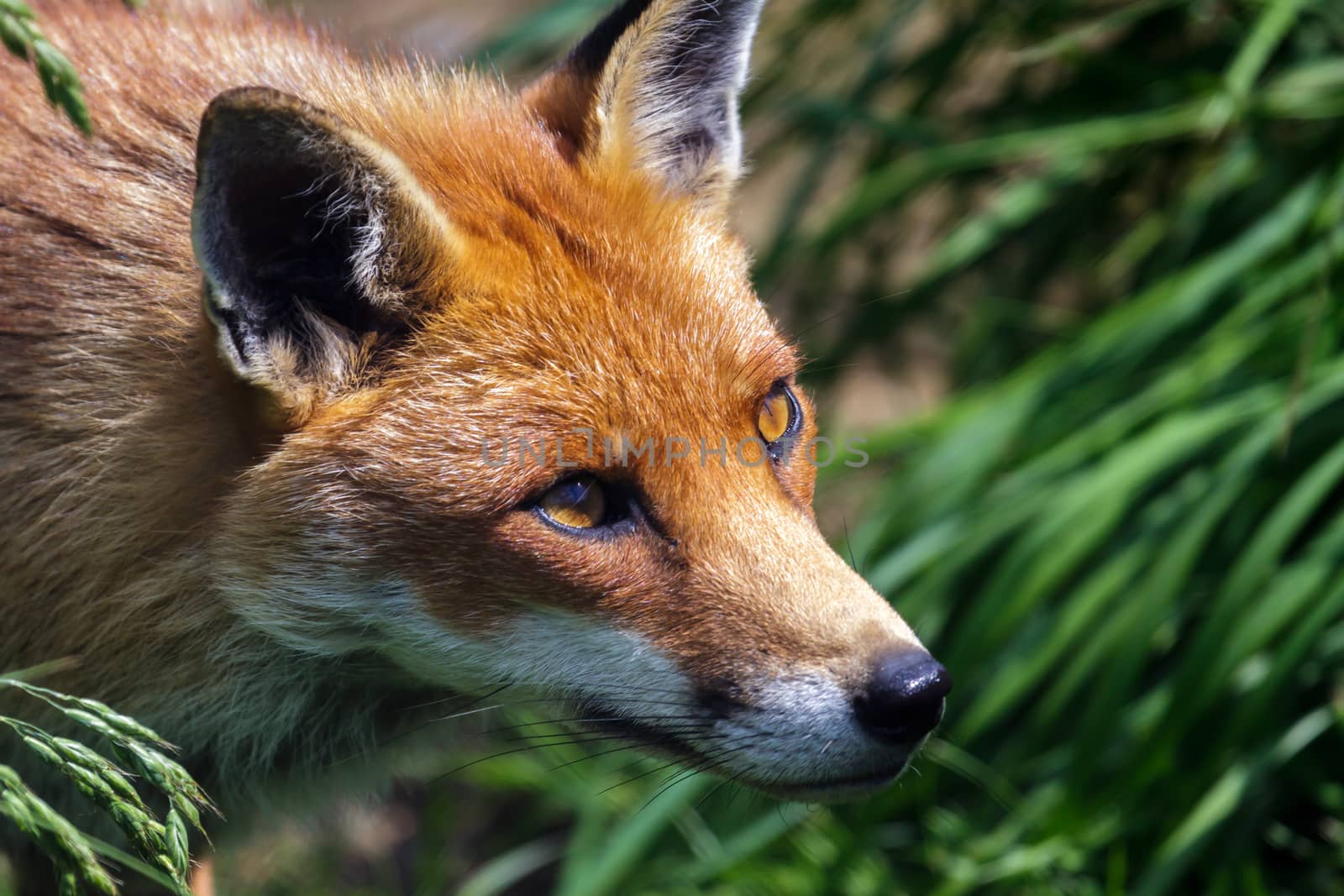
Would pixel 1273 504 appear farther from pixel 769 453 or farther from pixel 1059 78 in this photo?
pixel 1059 78

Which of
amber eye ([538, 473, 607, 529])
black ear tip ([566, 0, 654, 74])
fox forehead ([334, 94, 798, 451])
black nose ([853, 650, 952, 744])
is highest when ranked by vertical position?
black ear tip ([566, 0, 654, 74])

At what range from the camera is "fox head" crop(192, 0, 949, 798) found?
96.5 inches

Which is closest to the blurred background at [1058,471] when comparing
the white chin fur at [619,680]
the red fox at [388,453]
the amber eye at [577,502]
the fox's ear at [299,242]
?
the white chin fur at [619,680]

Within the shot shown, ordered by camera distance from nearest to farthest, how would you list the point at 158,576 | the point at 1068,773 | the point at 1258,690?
the point at 158,576, the point at 1258,690, the point at 1068,773

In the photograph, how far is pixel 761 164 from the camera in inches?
216

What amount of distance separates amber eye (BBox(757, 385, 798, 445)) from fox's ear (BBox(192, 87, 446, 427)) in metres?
0.83

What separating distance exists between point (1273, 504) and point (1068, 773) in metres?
1.01

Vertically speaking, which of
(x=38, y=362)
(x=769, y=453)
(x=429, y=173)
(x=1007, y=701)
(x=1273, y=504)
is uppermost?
(x=429, y=173)

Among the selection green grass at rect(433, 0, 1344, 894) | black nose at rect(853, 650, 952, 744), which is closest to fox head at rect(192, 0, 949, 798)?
black nose at rect(853, 650, 952, 744)

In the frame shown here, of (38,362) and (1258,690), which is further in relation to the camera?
(1258,690)

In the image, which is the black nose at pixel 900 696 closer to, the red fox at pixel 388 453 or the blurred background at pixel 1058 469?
the red fox at pixel 388 453

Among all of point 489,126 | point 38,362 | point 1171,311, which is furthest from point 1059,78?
point 38,362

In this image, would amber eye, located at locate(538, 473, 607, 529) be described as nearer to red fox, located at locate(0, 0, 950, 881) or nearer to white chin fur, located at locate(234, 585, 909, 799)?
red fox, located at locate(0, 0, 950, 881)

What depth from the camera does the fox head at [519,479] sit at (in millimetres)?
2451
